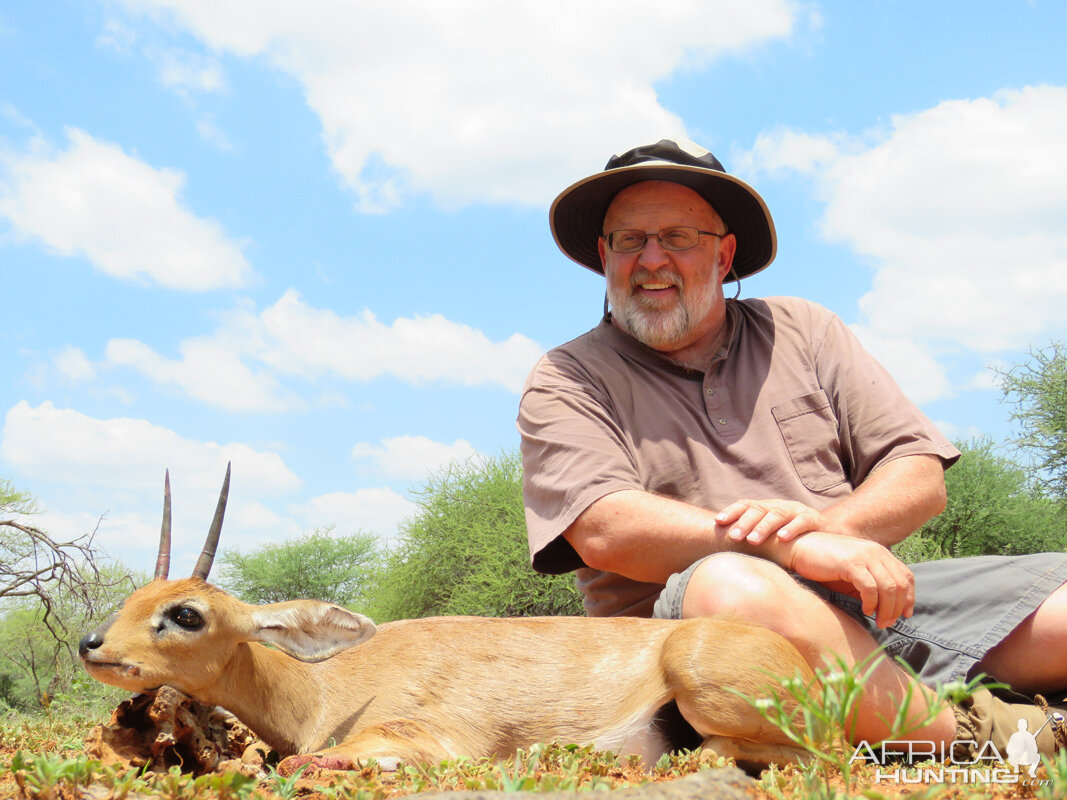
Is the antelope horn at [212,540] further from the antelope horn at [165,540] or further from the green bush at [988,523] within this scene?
the green bush at [988,523]

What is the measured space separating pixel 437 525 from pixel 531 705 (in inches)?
524

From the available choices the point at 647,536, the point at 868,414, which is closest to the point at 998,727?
the point at 868,414

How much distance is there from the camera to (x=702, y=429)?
15.8 ft

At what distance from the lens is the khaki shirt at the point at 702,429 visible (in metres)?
4.55

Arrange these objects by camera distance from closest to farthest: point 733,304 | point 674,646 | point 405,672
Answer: point 674,646 < point 405,672 < point 733,304

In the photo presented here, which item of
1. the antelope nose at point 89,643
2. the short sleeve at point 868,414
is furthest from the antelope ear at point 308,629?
the short sleeve at point 868,414

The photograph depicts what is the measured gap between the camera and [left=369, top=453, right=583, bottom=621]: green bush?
14.8m

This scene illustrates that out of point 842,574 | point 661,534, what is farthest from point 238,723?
point 842,574

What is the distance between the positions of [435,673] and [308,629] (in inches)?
26.0

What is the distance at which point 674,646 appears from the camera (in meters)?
3.59

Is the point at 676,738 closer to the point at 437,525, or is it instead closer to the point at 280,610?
the point at 280,610

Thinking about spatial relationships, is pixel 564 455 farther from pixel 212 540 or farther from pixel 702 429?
pixel 212 540

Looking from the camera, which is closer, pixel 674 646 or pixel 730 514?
pixel 674 646

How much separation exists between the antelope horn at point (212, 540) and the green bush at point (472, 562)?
10.4 meters
